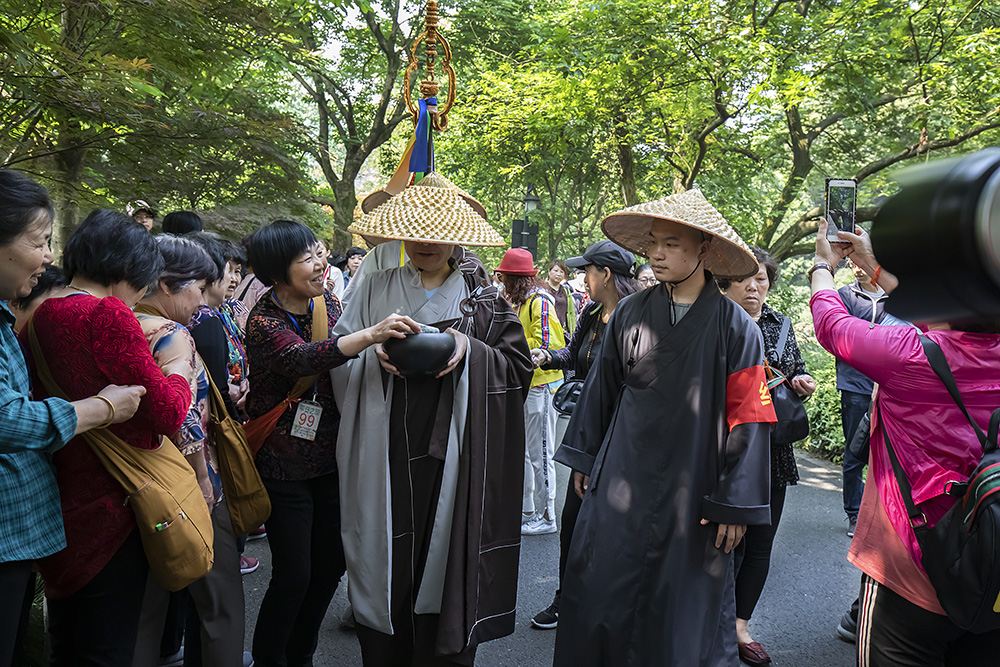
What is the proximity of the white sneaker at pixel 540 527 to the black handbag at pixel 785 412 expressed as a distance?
2.39 metres

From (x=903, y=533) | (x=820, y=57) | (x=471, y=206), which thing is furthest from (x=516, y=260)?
(x=820, y=57)

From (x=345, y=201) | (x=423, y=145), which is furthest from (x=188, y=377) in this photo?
(x=345, y=201)

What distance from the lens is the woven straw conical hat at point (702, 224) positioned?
8.73ft

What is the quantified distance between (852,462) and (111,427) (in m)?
4.73

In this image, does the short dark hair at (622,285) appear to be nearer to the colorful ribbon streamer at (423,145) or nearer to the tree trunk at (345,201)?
the colorful ribbon streamer at (423,145)

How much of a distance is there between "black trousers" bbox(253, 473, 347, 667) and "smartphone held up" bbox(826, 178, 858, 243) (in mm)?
2137

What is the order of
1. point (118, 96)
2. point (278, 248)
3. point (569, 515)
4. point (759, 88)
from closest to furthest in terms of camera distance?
point (278, 248)
point (569, 515)
point (118, 96)
point (759, 88)

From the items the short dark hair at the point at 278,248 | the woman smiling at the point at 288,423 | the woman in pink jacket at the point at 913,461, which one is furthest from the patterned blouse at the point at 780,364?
the short dark hair at the point at 278,248

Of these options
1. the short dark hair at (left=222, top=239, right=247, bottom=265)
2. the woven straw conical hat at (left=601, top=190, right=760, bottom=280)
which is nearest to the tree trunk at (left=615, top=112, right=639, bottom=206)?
the short dark hair at (left=222, top=239, right=247, bottom=265)

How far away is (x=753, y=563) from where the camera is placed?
3.32 m

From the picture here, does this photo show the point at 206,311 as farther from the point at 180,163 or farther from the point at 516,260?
the point at 180,163

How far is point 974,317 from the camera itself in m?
0.65

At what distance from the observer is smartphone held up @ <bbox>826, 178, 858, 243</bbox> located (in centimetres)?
245

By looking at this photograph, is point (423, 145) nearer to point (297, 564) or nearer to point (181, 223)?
point (297, 564)
